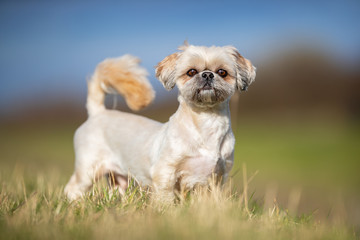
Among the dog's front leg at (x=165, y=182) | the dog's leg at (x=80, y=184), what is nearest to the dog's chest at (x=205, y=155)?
the dog's front leg at (x=165, y=182)

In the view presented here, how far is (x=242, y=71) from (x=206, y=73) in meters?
0.49

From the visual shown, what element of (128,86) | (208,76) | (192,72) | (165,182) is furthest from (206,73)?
(128,86)

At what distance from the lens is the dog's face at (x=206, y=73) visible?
13.7 ft

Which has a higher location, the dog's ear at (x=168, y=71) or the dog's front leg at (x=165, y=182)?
the dog's ear at (x=168, y=71)

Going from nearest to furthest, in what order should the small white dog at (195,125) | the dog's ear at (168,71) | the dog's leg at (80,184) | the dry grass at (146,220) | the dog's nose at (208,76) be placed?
the dry grass at (146,220)
the dog's nose at (208,76)
the small white dog at (195,125)
the dog's ear at (168,71)
the dog's leg at (80,184)

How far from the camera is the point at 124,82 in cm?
568

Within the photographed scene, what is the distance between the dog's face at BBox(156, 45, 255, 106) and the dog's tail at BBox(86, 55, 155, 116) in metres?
1.03

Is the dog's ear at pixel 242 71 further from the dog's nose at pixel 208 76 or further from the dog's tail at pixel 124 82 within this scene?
the dog's tail at pixel 124 82

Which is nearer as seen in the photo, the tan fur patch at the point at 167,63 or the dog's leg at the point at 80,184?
the tan fur patch at the point at 167,63

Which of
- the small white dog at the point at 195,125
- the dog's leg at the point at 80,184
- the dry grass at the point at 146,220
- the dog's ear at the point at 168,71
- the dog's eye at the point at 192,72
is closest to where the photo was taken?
the dry grass at the point at 146,220

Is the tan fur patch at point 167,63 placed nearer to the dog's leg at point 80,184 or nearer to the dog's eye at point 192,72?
the dog's eye at point 192,72

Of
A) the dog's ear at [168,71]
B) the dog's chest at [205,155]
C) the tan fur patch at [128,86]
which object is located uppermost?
the dog's ear at [168,71]

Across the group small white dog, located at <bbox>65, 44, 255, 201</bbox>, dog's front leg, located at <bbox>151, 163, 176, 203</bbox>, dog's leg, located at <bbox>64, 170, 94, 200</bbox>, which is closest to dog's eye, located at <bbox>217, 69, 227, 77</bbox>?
small white dog, located at <bbox>65, 44, 255, 201</bbox>

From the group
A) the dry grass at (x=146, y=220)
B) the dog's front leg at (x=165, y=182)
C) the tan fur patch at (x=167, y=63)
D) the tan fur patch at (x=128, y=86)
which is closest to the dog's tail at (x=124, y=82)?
the tan fur patch at (x=128, y=86)
